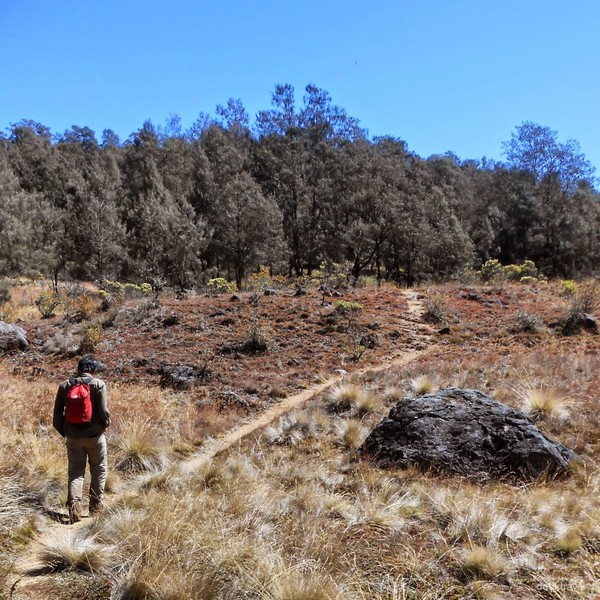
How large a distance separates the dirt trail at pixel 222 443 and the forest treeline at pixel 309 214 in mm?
15247

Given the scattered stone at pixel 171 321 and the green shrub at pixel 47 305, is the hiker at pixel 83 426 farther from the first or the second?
the green shrub at pixel 47 305

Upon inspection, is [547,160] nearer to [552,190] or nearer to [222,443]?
[552,190]

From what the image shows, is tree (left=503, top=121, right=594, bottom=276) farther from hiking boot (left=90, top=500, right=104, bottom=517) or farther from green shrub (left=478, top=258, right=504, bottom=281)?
hiking boot (left=90, top=500, right=104, bottom=517)

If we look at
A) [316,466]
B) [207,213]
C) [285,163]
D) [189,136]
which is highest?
[189,136]

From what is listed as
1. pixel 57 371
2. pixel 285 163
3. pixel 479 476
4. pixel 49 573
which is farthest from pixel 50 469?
pixel 285 163

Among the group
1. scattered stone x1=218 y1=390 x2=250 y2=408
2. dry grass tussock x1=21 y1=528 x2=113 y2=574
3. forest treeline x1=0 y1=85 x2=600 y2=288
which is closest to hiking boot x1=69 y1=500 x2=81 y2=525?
dry grass tussock x1=21 y1=528 x2=113 y2=574

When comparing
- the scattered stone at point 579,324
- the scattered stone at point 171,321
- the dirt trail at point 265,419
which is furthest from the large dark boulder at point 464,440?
the scattered stone at point 171,321

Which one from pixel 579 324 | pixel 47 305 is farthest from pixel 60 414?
pixel 47 305

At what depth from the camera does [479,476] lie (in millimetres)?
5547

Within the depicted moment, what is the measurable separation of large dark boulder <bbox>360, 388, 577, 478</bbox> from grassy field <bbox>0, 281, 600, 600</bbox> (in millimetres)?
282

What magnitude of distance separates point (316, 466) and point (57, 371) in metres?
9.25

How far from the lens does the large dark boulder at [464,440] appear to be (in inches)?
220

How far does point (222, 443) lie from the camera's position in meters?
8.29

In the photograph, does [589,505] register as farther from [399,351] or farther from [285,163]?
[285,163]
